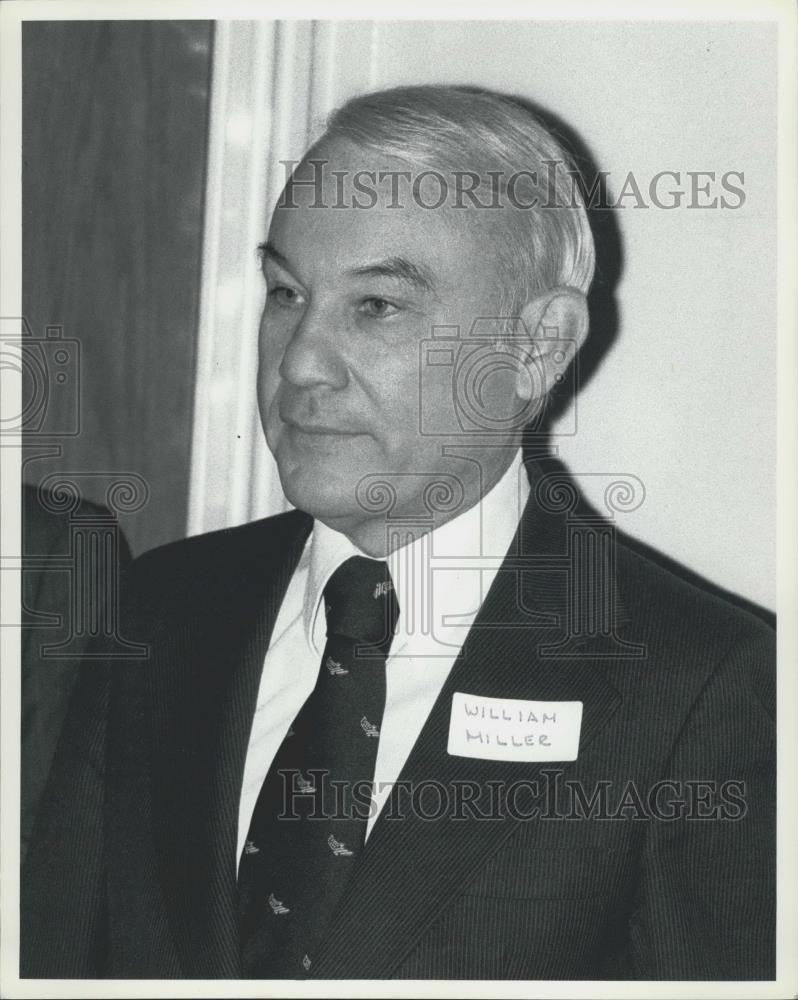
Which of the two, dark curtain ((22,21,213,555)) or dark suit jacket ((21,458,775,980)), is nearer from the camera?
dark suit jacket ((21,458,775,980))

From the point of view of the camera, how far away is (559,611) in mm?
1286

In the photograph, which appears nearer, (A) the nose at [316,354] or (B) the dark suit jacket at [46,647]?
(A) the nose at [316,354]

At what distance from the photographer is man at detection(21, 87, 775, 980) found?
1236 millimetres

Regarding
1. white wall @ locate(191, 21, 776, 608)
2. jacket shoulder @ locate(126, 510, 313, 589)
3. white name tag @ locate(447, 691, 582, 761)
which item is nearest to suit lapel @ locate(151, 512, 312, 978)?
jacket shoulder @ locate(126, 510, 313, 589)

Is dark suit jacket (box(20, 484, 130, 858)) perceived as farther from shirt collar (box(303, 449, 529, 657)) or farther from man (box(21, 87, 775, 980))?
shirt collar (box(303, 449, 529, 657))

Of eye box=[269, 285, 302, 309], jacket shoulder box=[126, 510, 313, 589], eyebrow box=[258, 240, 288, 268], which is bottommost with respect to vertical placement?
jacket shoulder box=[126, 510, 313, 589]

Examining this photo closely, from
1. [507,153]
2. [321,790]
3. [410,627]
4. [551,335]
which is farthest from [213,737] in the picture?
[507,153]

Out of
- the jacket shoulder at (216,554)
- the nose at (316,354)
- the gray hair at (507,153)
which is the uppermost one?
the gray hair at (507,153)

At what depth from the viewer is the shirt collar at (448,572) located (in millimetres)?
1273

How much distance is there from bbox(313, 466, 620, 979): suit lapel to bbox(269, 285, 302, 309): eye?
343 mm

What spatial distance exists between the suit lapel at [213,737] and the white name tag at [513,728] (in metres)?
0.24

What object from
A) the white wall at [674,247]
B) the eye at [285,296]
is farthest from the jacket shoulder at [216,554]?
the white wall at [674,247]

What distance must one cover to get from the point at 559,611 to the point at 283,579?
1.04 ft

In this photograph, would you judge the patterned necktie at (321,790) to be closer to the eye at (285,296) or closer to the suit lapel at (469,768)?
the suit lapel at (469,768)
